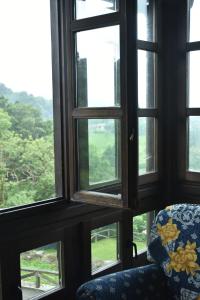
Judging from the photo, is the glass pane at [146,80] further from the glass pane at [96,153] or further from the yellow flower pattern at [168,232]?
the yellow flower pattern at [168,232]

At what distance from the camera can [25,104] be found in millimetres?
2400

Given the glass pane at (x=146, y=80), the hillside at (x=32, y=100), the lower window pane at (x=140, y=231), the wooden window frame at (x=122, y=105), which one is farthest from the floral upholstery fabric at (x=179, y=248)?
Result: the hillside at (x=32, y=100)

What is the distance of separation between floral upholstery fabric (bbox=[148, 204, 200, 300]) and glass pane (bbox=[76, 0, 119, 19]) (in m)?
1.08

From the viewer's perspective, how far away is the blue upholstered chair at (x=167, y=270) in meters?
1.75

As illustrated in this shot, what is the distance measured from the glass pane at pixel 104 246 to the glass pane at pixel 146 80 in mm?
834

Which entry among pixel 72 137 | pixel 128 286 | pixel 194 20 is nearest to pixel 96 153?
pixel 72 137

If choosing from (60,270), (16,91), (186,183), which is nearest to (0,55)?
(16,91)

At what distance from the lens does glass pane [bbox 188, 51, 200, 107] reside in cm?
249

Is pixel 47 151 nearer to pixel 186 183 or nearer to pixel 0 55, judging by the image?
pixel 0 55

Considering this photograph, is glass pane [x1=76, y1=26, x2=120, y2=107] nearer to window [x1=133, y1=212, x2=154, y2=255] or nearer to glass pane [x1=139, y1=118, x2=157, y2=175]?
glass pane [x1=139, y1=118, x2=157, y2=175]

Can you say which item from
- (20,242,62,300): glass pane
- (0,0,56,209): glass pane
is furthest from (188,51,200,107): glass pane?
(20,242,62,300): glass pane

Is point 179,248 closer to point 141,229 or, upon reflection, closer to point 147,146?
point 141,229

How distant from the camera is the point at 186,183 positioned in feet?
8.42

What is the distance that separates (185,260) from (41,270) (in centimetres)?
76
